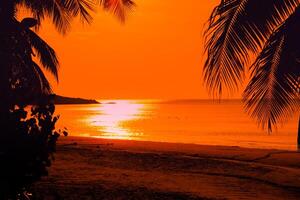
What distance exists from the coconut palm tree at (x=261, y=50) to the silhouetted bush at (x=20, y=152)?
2619 millimetres

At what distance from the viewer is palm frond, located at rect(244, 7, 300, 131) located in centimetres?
655

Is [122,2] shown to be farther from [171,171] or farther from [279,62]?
[279,62]

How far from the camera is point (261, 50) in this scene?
6.79 metres

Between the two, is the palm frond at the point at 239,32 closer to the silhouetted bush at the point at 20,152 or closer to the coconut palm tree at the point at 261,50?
the coconut palm tree at the point at 261,50

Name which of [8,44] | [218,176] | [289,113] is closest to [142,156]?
[218,176]

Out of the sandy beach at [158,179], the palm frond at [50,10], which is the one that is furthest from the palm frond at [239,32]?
the palm frond at [50,10]

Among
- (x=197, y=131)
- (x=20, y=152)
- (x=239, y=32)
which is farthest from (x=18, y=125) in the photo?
(x=197, y=131)

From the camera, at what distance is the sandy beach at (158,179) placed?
771 centimetres

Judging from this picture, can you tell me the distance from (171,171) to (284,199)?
2839 millimetres

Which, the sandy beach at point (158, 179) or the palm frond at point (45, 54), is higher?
the palm frond at point (45, 54)

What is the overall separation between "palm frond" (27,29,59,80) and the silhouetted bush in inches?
449

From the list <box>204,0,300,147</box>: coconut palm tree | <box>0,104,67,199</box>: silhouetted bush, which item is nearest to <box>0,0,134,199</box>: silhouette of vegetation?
<box>0,104,67,199</box>: silhouetted bush

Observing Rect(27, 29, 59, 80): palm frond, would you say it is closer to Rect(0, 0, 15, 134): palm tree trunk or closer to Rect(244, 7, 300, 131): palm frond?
Rect(244, 7, 300, 131): palm frond

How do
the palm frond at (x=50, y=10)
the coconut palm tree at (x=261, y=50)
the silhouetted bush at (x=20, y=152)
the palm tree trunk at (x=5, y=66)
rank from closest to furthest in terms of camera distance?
the silhouetted bush at (x=20, y=152) < the palm tree trunk at (x=5, y=66) < the coconut palm tree at (x=261, y=50) < the palm frond at (x=50, y=10)
